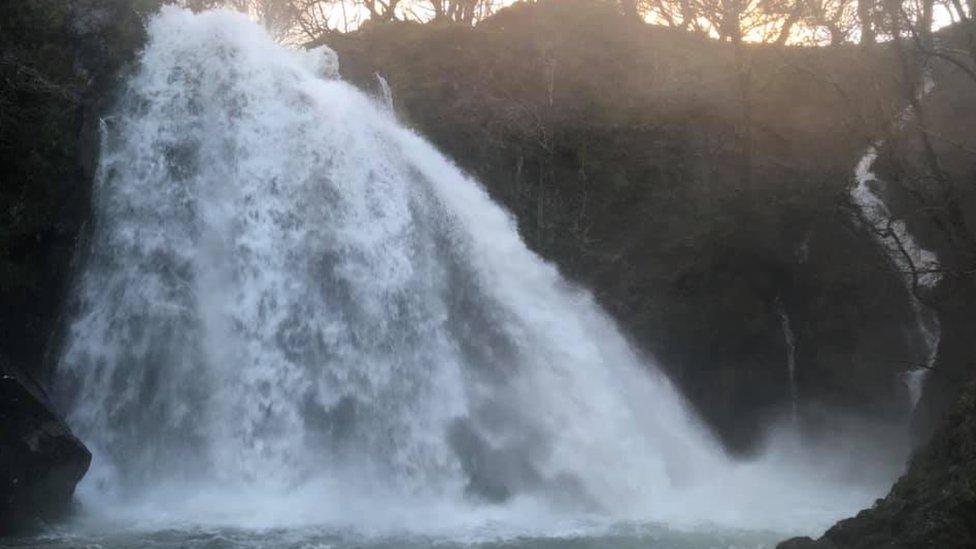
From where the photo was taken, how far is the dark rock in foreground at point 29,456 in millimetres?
9992

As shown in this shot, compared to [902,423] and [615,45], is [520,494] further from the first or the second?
[615,45]

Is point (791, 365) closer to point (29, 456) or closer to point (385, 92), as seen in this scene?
point (385, 92)

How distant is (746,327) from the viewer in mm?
14805

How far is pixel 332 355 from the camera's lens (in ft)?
39.5

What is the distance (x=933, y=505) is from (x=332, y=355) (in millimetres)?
7556

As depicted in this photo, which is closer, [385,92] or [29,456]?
[29,456]

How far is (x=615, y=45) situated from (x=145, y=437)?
13913 millimetres

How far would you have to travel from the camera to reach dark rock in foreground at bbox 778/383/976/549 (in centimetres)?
752

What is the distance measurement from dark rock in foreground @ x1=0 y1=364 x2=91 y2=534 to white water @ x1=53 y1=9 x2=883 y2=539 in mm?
698

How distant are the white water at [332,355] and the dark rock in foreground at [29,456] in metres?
0.70

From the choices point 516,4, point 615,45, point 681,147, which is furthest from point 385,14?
point 681,147

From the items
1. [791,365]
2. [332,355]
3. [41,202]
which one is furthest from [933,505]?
[41,202]

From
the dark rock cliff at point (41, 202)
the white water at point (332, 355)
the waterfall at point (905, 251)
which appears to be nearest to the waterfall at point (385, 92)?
the white water at point (332, 355)

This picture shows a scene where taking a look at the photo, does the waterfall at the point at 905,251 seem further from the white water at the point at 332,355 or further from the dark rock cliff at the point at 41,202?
the dark rock cliff at the point at 41,202
